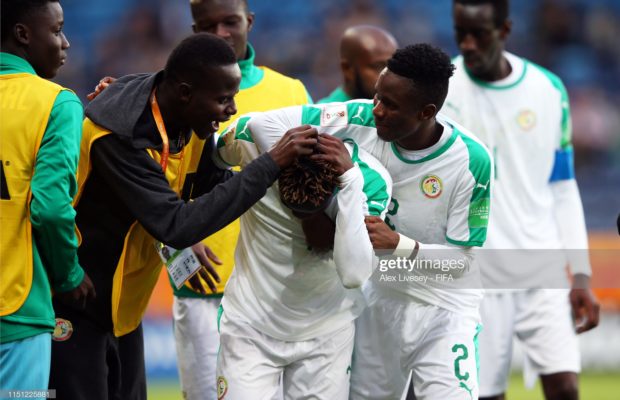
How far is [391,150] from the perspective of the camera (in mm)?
5031

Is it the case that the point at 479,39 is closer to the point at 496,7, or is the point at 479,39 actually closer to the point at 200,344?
the point at 496,7

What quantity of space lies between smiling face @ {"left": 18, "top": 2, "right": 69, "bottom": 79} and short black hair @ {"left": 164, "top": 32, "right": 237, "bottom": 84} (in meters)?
0.49

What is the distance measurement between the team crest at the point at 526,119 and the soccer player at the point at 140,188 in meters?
2.46

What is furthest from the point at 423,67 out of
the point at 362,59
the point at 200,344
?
the point at 362,59

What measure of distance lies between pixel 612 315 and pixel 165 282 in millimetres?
4584

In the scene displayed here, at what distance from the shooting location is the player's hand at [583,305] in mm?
6477

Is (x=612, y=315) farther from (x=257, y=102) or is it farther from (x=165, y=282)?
(x=257, y=102)

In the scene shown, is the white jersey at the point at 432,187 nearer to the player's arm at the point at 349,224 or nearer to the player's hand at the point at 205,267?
the player's arm at the point at 349,224

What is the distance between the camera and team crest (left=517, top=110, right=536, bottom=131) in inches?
265

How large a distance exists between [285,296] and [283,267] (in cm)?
13

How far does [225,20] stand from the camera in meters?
6.18

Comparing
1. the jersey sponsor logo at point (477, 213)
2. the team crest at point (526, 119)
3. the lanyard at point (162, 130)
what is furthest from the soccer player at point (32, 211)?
the team crest at point (526, 119)

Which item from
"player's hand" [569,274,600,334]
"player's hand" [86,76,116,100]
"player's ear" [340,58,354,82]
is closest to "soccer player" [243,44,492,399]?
"player's hand" [86,76,116,100]

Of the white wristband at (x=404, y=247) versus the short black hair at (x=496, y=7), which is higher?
the short black hair at (x=496, y=7)
